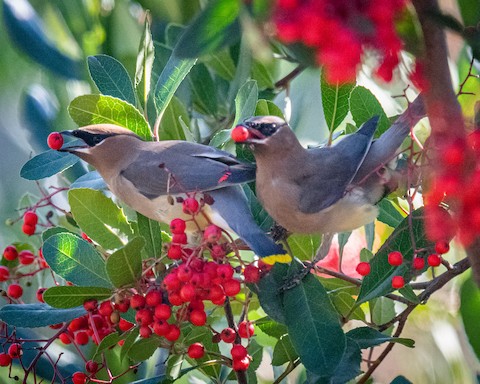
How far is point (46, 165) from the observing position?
7.02ft

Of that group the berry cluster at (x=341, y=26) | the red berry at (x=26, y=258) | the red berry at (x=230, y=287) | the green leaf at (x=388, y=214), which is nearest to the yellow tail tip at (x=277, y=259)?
the red berry at (x=230, y=287)

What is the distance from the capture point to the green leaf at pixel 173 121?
2.38 metres

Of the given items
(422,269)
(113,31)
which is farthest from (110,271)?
(113,31)

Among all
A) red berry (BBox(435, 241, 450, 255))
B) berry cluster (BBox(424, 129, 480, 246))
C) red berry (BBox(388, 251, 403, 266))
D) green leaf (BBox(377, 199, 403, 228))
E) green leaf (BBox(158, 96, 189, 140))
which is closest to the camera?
berry cluster (BBox(424, 129, 480, 246))

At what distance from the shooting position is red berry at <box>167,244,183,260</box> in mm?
1818

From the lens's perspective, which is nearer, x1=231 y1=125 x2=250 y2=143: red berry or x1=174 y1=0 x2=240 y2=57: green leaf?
x1=174 y1=0 x2=240 y2=57: green leaf

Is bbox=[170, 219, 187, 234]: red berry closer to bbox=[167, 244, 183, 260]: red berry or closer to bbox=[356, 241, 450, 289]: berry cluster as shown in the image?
bbox=[167, 244, 183, 260]: red berry

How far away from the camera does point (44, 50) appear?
3.10 meters

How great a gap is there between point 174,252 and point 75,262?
0.27 metres

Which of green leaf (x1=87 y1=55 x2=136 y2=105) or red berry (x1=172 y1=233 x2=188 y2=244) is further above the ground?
green leaf (x1=87 y1=55 x2=136 y2=105)

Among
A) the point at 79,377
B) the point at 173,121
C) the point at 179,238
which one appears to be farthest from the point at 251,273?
the point at 173,121

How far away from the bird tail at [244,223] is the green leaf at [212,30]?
3.36 ft

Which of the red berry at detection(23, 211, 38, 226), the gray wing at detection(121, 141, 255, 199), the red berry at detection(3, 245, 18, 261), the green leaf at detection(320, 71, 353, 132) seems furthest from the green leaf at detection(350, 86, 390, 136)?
the red berry at detection(3, 245, 18, 261)

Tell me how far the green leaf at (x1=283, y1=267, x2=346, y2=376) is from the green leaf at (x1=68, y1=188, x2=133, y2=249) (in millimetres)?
465
